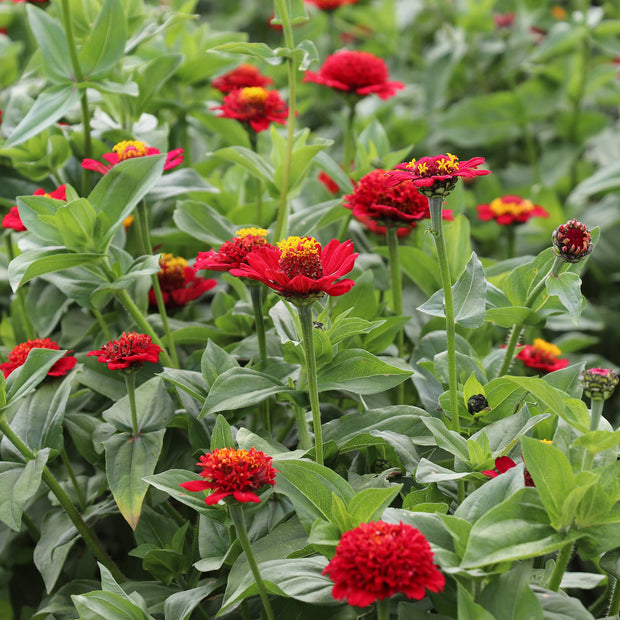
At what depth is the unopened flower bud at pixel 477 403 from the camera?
813 mm

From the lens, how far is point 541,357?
105 cm

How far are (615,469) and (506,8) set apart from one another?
6.29ft

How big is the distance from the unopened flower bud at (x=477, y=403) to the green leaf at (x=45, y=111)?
2.00ft

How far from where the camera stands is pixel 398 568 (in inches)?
22.1

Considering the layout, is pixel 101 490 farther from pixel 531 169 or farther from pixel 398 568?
pixel 531 169

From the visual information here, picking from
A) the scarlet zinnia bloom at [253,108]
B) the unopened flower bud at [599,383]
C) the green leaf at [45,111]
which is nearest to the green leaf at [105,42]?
the green leaf at [45,111]

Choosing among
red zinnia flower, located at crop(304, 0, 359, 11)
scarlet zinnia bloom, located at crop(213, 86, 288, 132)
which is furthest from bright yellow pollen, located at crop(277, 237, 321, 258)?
red zinnia flower, located at crop(304, 0, 359, 11)

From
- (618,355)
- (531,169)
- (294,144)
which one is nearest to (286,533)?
(294,144)

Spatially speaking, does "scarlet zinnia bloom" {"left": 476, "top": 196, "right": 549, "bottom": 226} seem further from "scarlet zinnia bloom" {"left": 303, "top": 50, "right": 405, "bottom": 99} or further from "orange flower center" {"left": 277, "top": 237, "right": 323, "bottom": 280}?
"orange flower center" {"left": 277, "top": 237, "right": 323, "bottom": 280}

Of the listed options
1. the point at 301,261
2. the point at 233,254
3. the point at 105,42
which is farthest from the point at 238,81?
the point at 301,261

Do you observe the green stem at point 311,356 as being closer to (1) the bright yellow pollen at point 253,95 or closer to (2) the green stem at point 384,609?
(2) the green stem at point 384,609

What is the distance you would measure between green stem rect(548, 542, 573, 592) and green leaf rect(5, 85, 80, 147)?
754 millimetres

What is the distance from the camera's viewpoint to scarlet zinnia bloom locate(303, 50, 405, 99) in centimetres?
122

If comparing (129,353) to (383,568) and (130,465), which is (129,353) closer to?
(130,465)
